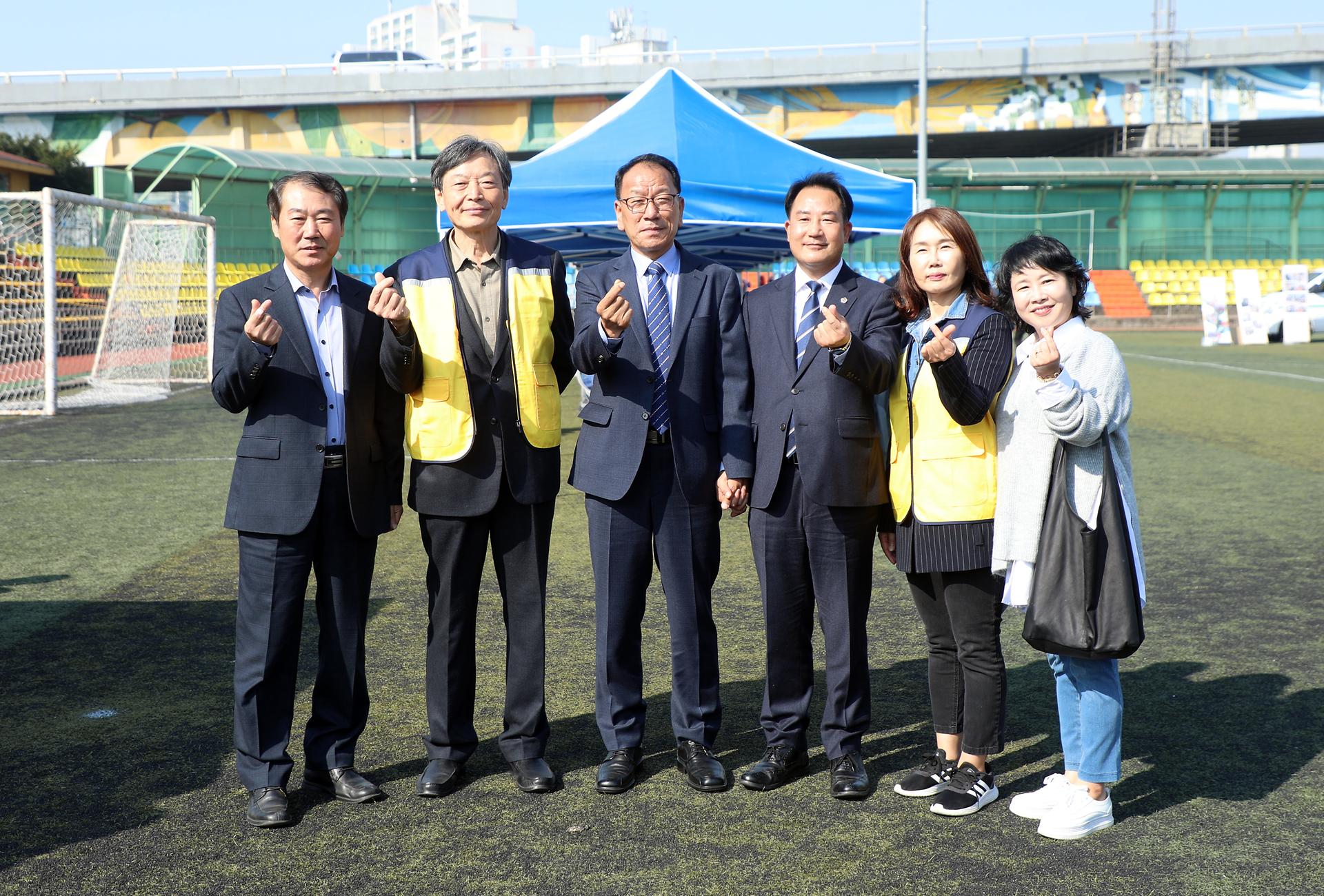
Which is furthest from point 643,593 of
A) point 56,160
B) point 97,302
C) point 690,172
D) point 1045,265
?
point 56,160

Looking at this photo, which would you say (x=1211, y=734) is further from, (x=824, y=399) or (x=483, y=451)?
(x=483, y=451)

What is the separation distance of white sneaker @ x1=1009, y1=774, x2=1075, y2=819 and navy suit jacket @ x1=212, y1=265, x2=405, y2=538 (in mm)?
2009

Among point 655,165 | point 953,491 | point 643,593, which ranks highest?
point 655,165

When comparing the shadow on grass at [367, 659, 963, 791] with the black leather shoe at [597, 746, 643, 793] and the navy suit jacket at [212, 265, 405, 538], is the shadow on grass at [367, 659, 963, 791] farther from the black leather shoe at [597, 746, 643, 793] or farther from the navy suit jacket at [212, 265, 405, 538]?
the navy suit jacket at [212, 265, 405, 538]

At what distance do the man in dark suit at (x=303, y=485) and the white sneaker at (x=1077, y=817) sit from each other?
1.91 metres

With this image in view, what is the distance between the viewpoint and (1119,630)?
10.3ft

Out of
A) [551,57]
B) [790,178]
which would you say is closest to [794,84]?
[551,57]

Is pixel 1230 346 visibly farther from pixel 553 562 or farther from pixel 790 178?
pixel 553 562

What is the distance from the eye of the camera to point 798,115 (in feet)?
138

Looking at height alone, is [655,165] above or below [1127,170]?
below

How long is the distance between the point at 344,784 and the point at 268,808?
245mm

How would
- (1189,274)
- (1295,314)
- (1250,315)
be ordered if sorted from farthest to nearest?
1. (1189,274)
2. (1295,314)
3. (1250,315)

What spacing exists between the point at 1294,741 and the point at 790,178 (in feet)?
20.3

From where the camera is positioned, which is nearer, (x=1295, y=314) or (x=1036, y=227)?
(x=1295, y=314)
